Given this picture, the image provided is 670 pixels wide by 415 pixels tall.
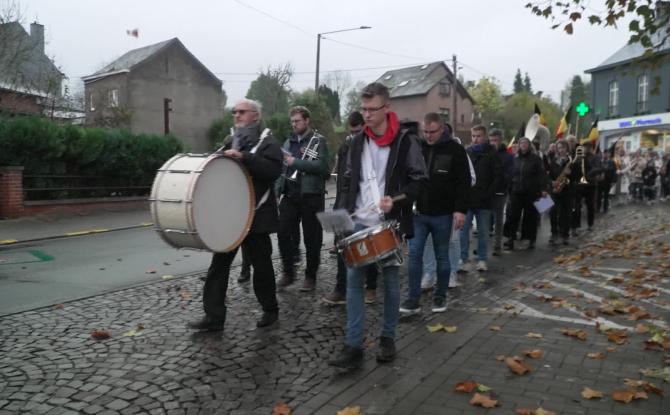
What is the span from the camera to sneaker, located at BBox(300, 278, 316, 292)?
23.0 feet

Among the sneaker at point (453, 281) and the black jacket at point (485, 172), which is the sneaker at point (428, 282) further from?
the black jacket at point (485, 172)

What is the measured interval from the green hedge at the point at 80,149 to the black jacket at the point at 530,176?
12786mm

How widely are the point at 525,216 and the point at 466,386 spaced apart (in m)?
7.68

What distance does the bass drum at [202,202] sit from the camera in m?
4.73

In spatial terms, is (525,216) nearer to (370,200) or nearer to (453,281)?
(453,281)

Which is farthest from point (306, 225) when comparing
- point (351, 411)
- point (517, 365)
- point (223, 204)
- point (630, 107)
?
point (630, 107)

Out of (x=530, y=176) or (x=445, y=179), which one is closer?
(x=445, y=179)

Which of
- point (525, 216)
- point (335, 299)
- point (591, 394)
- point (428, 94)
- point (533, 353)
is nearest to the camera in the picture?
point (591, 394)

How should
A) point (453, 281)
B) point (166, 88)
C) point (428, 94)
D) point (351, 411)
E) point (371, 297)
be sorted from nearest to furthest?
point (351, 411) < point (371, 297) < point (453, 281) < point (166, 88) < point (428, 94)

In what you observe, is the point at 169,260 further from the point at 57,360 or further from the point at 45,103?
the point at 45,103

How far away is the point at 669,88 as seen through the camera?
39.7 metres

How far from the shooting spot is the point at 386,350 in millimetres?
4637

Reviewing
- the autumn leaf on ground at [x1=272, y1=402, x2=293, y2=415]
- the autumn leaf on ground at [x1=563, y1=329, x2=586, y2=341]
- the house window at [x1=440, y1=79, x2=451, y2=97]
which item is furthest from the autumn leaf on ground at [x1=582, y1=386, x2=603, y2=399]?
the house window at [x1=440, y1=79, x2=451, y2=97]

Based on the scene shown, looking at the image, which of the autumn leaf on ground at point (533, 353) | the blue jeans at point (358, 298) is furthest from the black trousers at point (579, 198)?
the blue jeans at point (358, 298)
